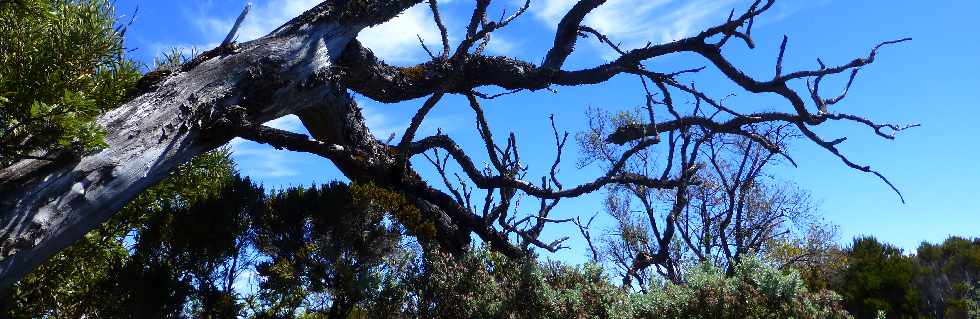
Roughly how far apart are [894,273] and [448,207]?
51.7ft

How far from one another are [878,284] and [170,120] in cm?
1738

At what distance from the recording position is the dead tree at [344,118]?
4109mm

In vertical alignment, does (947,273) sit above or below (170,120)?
above

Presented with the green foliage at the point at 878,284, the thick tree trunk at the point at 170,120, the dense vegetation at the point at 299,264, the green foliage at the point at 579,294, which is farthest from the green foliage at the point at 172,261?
the green foliage at the point at 878,284

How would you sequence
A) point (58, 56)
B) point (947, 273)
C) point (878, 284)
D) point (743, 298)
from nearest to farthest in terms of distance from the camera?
point (743, 298) → point (58, 56) → point (878, 284) → point (947, 273)

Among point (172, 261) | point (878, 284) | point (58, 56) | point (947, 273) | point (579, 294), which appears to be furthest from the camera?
point (947, 273)

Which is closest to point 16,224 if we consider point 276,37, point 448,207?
point 276,37

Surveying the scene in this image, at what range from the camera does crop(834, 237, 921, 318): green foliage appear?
17.3 m

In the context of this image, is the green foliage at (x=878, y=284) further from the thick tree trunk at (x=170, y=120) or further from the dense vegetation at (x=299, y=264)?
the thick tree trunk at (x=170, y=120)

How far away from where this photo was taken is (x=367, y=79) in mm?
6418

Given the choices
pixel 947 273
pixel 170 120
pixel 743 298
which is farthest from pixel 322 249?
pixel 947 273

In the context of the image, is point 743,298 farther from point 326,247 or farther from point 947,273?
point 947,273

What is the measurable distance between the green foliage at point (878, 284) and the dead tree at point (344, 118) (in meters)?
12.0

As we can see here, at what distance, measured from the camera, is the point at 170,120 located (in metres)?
4.69
